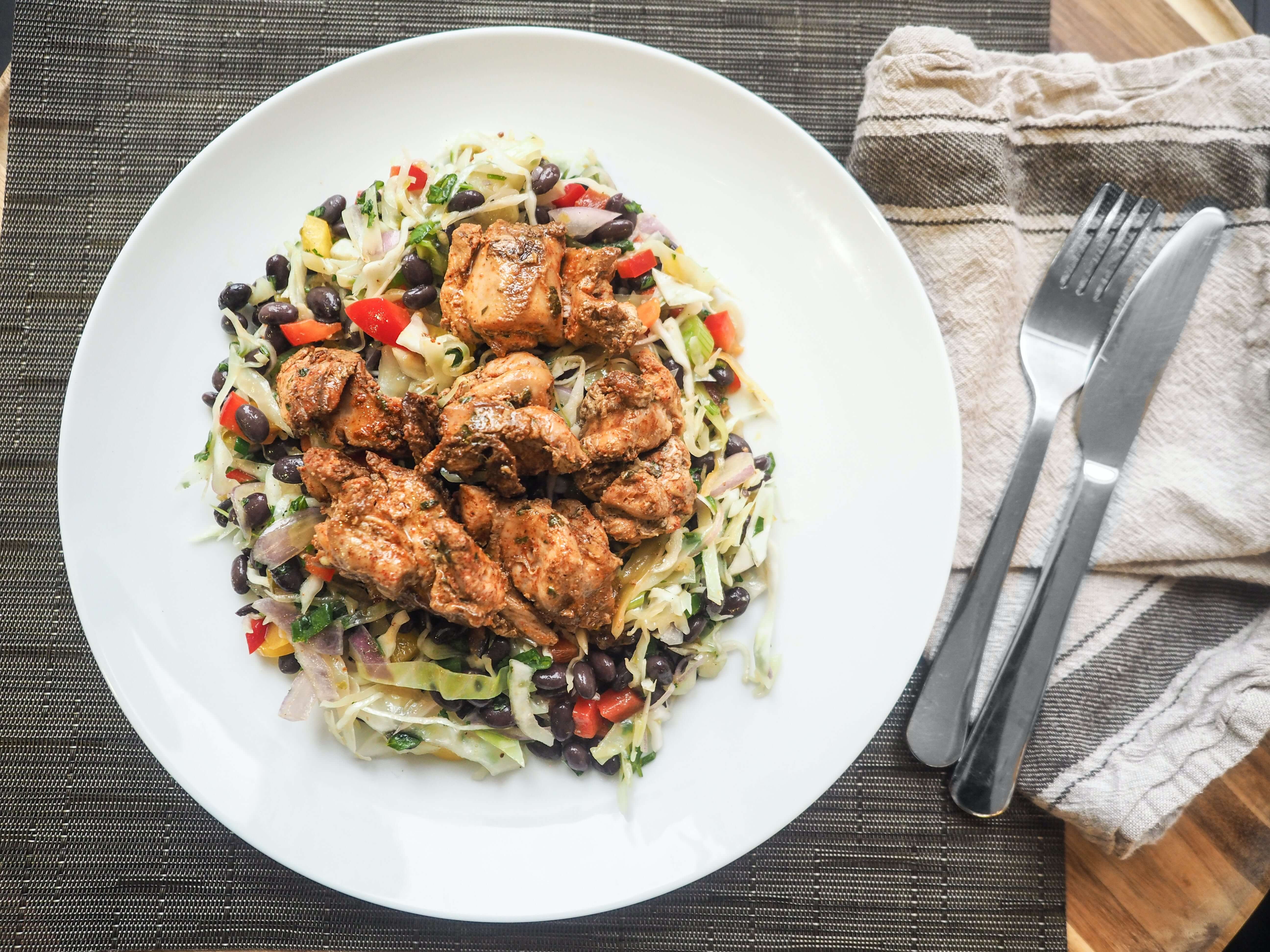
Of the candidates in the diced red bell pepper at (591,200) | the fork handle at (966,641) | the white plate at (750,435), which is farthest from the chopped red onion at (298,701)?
the fork handle at (966,641)

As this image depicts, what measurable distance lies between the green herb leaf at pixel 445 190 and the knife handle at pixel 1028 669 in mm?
3813

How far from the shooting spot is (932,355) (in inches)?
166

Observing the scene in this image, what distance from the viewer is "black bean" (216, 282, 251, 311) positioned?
13.7 ft

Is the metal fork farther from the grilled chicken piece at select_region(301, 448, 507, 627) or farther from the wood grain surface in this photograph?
the grilled chicken piece at select_region(301, 448, 507, 627)

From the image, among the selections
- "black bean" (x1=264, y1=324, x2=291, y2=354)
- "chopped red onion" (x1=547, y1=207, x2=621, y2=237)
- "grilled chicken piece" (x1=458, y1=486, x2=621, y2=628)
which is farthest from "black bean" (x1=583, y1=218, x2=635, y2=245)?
"black bean" (x1=264, y1=324, x2=291, y2=354)

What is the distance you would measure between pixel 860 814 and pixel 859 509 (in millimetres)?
1795

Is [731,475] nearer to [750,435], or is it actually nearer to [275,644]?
[750,435]

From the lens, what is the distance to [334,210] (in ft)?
13.8

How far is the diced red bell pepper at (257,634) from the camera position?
13.7 feet

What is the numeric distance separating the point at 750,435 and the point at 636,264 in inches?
43.4

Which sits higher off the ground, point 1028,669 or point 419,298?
point 419,298

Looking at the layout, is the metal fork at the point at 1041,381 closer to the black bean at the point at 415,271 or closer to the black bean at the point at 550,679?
the black bean at the point at 550,679

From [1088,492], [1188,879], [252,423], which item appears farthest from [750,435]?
[1188,879]

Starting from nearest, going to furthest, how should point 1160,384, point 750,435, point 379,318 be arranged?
point 379,318 < point 750,435 < point 1160,384
